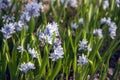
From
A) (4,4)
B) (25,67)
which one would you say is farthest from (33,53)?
(4,4)

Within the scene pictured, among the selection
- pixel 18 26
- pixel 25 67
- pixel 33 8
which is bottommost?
pixel 25 67

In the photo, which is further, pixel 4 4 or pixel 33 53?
pixel 4 4

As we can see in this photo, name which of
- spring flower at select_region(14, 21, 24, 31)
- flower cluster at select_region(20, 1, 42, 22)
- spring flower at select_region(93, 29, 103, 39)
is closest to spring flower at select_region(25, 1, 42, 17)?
flower cluster at select_region(20, 1, 42, 22)

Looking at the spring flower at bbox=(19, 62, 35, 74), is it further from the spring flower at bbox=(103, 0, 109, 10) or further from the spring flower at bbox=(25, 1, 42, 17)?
the spring flower at bbox=(103, 0, 109, 10)

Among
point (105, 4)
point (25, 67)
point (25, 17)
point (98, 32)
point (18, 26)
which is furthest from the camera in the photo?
point (105, 4)

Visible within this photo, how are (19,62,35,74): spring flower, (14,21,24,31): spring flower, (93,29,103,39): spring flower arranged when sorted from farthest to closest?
(93,29,103,39): spring flower
(14,21,24,31): spring flower
(19,62,35,74): spring flower

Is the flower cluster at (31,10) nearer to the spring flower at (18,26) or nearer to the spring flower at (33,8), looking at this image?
the spring flower at (33,8)

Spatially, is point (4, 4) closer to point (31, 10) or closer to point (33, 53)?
point (31, 10)

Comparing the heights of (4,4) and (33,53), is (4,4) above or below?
above

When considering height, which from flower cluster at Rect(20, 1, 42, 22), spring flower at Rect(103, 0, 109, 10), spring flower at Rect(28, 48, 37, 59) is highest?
flower cluster at Rect(20, 1, 42, 22)

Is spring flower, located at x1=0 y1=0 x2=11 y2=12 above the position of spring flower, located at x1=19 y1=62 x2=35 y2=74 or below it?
above

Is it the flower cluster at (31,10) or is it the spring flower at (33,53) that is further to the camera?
the flower cluster at (31,10)

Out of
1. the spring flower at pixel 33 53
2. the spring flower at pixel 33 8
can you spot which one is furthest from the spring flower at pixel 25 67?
the spring flower at pixel 33 8
